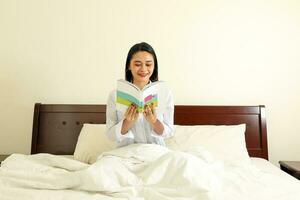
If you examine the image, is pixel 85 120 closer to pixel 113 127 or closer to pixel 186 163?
pixel 113 127

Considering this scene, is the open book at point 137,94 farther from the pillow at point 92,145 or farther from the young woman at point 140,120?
the pillow at point 92,145

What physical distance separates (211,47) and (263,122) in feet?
2.41

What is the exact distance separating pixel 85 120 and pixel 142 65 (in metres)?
0.91

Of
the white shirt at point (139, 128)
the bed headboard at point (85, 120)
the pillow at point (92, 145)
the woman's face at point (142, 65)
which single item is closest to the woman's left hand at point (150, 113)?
the white shirt at point (139, 128)

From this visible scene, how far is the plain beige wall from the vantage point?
2430 millimetres

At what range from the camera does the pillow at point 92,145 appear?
2.03 m

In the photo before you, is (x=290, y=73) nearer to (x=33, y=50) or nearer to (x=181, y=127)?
(x=181, y=127)

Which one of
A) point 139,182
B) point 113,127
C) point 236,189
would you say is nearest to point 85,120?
point 113,127

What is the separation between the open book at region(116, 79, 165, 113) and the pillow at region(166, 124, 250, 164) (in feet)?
2.07

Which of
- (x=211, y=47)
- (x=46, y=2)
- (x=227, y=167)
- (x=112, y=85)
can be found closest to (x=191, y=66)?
(x=211, y=47)

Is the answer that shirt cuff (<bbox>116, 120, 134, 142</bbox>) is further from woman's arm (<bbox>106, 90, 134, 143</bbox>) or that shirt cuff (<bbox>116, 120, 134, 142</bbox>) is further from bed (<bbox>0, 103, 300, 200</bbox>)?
bed (<bbox>0, 103, 300, 200</bbox>)

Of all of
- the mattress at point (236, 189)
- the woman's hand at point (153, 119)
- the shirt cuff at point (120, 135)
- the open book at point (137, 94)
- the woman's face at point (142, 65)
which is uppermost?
the woman's face at point (142, 65)

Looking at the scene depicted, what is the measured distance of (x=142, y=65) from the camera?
170cm

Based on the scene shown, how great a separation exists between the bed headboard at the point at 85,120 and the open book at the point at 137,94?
3.00 feet
